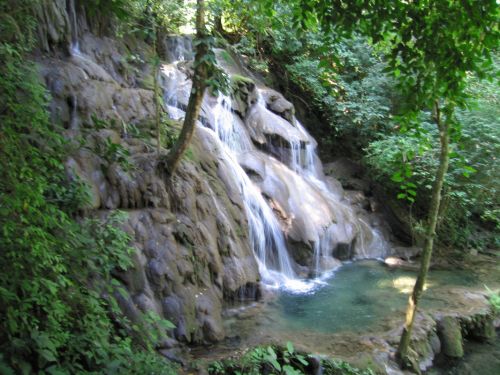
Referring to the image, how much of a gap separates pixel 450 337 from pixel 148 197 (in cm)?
533

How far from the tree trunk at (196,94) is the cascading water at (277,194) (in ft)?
8.21

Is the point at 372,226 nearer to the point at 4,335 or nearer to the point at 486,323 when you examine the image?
the point at 486,323

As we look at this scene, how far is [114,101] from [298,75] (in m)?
9.36

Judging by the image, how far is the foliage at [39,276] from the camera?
110 inches

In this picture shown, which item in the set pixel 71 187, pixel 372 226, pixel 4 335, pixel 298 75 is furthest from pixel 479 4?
pixel 298 75

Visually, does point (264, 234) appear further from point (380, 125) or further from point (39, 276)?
point (39, 276)

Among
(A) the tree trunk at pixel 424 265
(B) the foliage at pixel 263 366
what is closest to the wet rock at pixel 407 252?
(A) the tree trunk at pixel 424 265

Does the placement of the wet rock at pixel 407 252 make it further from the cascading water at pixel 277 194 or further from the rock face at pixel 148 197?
the rock face at pixel 148 197

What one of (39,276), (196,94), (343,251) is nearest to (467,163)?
(343,251)

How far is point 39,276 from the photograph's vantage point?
3.09 meters

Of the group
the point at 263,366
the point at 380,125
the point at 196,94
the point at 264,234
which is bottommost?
the point at 263,366

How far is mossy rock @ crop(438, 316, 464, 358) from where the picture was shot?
698 centimetres

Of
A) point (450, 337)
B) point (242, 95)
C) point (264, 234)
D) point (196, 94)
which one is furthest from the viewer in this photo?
point (242, 95)

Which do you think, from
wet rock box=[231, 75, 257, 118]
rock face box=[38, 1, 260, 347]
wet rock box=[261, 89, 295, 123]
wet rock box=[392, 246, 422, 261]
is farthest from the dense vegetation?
rock face box=[38, 1, 260, 347]
